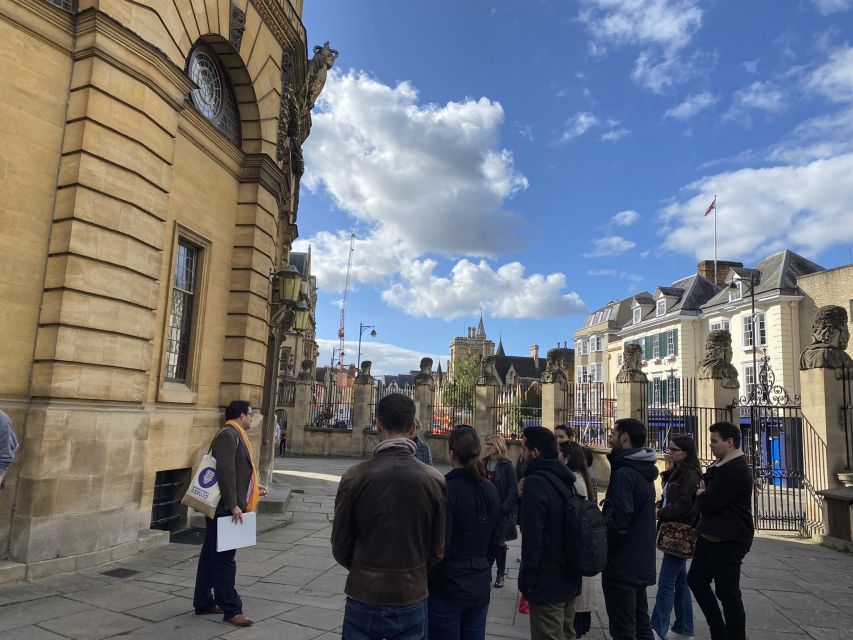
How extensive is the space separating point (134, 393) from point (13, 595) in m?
2.58

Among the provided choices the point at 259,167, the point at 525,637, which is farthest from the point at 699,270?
the point at 525,637

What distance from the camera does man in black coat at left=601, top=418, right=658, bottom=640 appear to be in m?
4.59

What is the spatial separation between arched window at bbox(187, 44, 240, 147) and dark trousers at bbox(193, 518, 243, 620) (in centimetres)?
733

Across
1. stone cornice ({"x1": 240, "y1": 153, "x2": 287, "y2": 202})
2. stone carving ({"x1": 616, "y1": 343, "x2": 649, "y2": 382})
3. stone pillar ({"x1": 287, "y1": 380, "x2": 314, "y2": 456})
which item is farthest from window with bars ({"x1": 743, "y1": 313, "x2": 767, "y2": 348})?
stone cornice ({"x1": 240, "y1": 153, "x2": 287, "y2": 202})

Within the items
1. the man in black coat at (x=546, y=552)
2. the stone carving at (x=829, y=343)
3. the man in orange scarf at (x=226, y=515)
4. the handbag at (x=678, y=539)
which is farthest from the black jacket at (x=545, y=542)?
the stone carving at (x=829, y=343)

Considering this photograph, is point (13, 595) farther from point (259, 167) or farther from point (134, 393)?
point (259, 167)

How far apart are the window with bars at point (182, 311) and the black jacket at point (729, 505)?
787cm

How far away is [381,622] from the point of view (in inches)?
123

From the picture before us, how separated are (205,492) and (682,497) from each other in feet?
14.6

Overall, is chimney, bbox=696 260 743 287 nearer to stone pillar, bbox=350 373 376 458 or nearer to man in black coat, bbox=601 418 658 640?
stone pillar, bbox=350 373 376 458

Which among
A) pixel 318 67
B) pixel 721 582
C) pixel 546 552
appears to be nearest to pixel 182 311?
pixel 546 552

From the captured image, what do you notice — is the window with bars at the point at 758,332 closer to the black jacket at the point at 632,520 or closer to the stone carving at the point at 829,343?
the stone carving at the point at 829,343

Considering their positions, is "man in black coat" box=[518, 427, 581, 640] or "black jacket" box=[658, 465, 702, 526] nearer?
"man in black coat" box=[518, 427, 581, 640]

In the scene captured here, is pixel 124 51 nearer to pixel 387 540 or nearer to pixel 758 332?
pixel 387 540
